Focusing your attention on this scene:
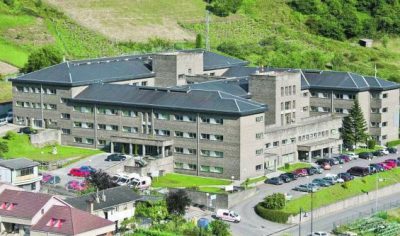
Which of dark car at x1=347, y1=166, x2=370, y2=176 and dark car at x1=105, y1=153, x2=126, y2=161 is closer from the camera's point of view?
dark car at x1=105, y1=153, x2=126, y2=161

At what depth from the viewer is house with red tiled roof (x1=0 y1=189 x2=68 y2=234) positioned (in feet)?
236

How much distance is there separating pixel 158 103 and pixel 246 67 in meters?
23.6

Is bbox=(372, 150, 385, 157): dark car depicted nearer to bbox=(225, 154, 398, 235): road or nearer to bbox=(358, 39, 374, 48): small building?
bbox=(225, 154, 398, 235): road

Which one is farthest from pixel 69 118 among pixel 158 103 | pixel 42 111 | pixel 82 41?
pixel 82 41

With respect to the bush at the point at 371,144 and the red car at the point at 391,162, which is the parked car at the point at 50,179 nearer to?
the red car at the point at 391,162

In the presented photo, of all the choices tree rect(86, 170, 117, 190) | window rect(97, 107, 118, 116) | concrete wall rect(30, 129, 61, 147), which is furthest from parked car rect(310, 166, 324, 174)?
concrete wall rect(30, 129, 61, 147)

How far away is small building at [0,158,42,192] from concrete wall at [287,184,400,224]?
19.5 m

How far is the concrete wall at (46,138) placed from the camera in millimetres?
97562

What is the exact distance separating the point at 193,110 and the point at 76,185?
1328 cm

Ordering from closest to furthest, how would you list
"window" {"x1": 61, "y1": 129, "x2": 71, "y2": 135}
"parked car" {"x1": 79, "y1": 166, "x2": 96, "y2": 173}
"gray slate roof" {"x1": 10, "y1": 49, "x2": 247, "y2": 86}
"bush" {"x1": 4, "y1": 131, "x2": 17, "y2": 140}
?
"parked car" {"x1": 79, "y1": 166, "x2": 96, "y2": 173} → "bush" {"x1": 4, "y1": 131, "x2": 17, "y2": 140} → "window" {"x1": 61, "y1": 129, "x2": 71, "y2": 135} → "gray slate roof" {"x1": 10, "y1": 49, "x2": 247, "y2": 86}

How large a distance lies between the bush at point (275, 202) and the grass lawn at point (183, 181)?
7.92 meters

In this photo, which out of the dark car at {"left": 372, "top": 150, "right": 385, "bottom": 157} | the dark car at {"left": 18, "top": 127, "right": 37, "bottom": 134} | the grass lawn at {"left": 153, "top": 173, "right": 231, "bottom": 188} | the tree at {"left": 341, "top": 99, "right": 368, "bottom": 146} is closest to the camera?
the grass lawn at {"left": 153, "top": 173, "right": 231, "bottom": 188}

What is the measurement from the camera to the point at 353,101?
106562 millimetres

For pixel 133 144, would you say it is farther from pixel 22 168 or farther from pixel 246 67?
pixel 246 67
